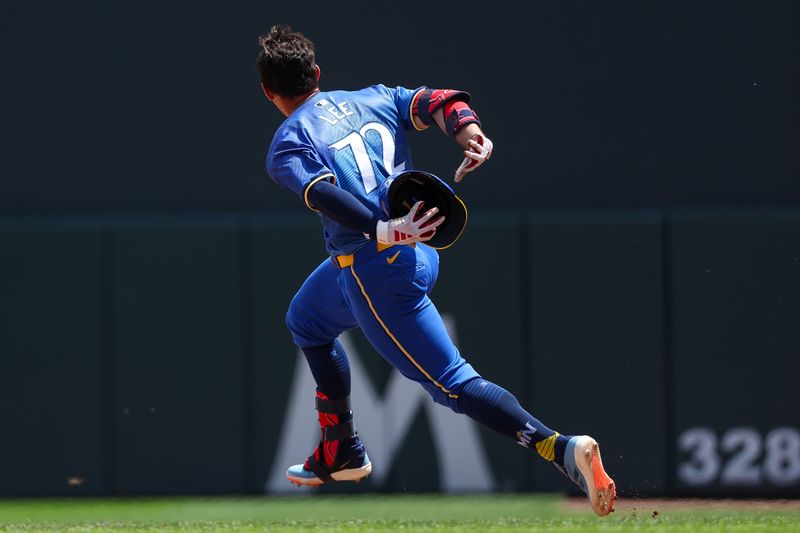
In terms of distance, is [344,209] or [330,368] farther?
[330,368]

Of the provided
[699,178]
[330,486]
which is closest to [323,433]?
[330,486]

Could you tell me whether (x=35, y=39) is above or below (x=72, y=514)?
above

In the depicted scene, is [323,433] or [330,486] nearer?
[323,433]

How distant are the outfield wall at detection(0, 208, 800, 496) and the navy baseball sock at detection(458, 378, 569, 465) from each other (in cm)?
207

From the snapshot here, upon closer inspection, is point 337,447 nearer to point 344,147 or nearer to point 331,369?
point 331,369

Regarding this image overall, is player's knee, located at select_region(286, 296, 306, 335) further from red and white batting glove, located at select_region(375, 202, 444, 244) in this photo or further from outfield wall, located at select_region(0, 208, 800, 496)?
outfield wall, located at select_region(0, 208, 800, 496)

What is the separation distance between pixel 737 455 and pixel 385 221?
2929 mm

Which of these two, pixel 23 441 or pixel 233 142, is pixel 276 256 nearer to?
pixel 233 142

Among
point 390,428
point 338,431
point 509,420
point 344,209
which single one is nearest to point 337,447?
point 338,431

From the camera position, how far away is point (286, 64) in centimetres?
404

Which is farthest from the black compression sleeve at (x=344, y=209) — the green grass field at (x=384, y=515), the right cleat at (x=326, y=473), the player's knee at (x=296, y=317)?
the green grass field at (x=384, y=515)

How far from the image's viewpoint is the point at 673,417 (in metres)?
5.97

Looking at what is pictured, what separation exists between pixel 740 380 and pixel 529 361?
0.98 metres

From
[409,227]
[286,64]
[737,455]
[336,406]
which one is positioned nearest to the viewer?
[409,227]
